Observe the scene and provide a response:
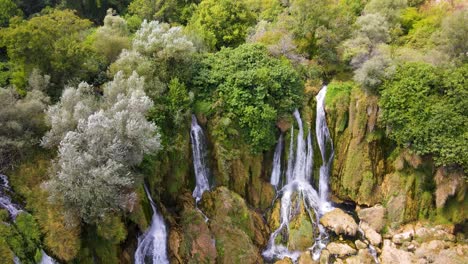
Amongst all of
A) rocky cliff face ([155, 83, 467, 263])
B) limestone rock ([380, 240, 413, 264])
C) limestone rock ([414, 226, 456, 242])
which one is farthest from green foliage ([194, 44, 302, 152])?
limestone rock ([414, 226, 456, 242])

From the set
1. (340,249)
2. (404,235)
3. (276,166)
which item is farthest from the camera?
(276,166)

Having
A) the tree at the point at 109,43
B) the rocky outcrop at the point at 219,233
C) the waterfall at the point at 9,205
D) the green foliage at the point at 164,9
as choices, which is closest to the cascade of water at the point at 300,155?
the rocky outcrop at the point at 219,233

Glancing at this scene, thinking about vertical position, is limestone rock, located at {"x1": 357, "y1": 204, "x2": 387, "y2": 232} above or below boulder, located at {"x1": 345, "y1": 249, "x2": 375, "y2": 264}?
above

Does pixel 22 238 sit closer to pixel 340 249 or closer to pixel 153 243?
pixel 153 243

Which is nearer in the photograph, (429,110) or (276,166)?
(429,110)

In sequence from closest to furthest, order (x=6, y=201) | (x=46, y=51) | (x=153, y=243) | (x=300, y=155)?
(x=6, y=201)
(x=153, y=243)
(x=46, y=51)
(x=300, y=155)

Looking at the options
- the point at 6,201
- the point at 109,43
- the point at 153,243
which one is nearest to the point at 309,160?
the point at 153,243

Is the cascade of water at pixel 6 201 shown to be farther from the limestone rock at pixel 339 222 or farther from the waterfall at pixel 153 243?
the limestone rock at pixel 339 222

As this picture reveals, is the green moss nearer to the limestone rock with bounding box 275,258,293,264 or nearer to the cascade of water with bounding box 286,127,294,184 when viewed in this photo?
the cascade of water with bounding box 286,127,294,184
